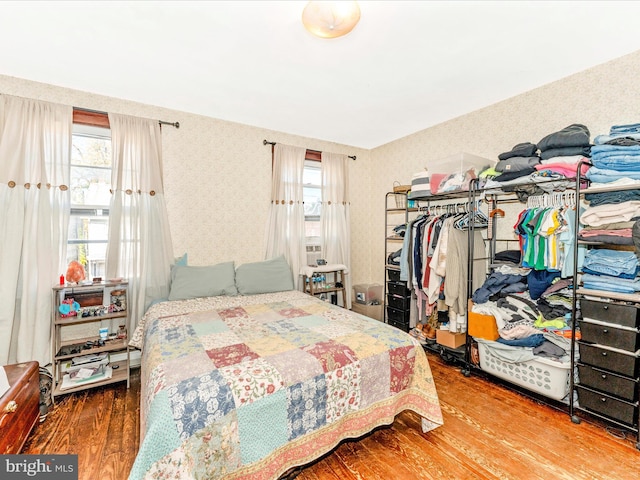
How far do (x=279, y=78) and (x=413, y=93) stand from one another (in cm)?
126

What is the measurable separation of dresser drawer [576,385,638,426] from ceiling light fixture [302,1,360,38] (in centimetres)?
282

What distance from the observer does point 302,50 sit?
216cm

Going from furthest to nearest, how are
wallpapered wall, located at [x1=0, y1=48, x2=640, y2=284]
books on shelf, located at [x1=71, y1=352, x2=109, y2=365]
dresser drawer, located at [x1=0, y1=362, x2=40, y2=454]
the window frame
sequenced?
the window frame, books on shelf, located at [x1=71, y1=352, x2=109, y2=365], wallpapered wall, located at [x1=0, y1=48, x2=640, y2=284], dresser drawer, located at [x1=0, y1=362, x2=40, y2=454]

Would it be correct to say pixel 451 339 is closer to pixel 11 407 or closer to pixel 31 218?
pixel 11 407

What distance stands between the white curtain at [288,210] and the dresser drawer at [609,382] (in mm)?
2834

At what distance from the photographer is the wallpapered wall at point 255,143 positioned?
238 cm

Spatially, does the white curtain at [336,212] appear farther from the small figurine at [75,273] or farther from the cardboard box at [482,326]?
the small figurine at [75,273]

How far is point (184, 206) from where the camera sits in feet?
10.8

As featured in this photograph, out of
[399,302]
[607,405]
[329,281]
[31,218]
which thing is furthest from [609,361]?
[31,218]

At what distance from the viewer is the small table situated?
148 inches

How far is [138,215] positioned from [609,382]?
4.01m

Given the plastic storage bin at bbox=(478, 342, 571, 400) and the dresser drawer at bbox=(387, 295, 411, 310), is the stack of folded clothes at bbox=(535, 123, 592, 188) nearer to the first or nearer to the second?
the plastic storage bin at bbox=(478, 342, 571, 400)

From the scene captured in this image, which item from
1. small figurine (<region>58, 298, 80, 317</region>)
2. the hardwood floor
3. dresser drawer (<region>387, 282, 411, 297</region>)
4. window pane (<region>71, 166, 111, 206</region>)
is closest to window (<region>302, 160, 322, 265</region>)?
dresser drawer (<region>387, 282, 411, 297</region>)

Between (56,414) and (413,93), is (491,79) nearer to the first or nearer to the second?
(413,93)
